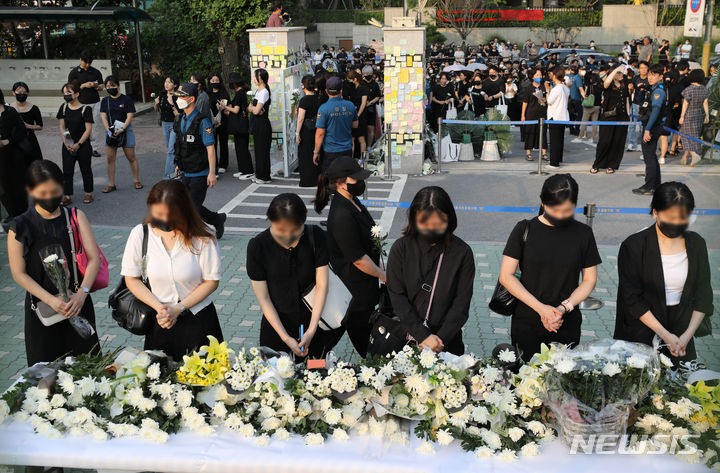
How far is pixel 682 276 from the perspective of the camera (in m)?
4.30

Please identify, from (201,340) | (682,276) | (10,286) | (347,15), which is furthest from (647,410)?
(347,15)

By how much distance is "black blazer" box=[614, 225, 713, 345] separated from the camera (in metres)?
4.30

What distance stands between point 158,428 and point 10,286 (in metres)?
5.28

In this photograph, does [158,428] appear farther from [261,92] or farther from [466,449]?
[261,92]

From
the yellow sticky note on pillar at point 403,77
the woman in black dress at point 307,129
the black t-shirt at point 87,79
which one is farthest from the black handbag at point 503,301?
the black t-shirt at point 87,79

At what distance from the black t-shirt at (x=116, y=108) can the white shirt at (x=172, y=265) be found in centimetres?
743

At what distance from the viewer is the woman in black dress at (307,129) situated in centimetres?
1091

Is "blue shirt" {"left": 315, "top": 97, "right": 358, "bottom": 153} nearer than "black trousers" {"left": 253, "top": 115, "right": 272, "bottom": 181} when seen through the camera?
Yes

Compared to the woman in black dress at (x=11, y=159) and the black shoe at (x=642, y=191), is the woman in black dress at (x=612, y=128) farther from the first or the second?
the woman in black dress at (x=11, y=159)

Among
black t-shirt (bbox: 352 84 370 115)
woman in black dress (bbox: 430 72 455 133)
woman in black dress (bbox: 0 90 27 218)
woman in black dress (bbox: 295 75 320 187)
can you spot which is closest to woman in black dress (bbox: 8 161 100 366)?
woman in black dress (bbox: 0 90 27 218)

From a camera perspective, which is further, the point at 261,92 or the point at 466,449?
the point at 261,92

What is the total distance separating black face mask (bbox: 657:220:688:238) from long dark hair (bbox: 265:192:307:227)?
215cm

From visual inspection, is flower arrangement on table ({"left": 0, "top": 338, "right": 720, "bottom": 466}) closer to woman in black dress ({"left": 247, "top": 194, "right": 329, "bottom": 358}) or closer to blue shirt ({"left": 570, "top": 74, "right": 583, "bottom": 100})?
woman in black dress ({"left": 247, "top": 194, "right": 329, "bottom": 358})

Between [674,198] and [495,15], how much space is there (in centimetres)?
4896
